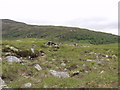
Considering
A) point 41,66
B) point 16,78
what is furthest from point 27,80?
point 41,66

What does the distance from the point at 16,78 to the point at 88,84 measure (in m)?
7.05

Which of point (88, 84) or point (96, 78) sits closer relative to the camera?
point (88, 84)

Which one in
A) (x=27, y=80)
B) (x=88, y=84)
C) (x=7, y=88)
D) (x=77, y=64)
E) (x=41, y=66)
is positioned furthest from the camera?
(x=77, y=64)

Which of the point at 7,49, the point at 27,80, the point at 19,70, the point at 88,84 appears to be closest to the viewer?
the point at 88,84

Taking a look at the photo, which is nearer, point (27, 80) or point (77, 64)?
point (27, 80)

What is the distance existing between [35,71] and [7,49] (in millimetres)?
11324

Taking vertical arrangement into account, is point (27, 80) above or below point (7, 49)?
below

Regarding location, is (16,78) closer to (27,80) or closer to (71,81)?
(27,80)

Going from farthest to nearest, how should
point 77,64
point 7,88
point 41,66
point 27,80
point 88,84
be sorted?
point 77,64 < point 41,66 < point 27,80 < point 88,84 < point 7,88

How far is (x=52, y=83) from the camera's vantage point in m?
14.4

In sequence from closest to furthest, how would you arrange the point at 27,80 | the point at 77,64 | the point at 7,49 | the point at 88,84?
the point at 88,84 < the point at 27,80 < the point at 77,64 < the point at 7,49

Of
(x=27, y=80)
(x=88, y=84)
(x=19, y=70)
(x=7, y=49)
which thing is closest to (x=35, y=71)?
(x=19, y=70)

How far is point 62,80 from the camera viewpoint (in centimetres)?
1522

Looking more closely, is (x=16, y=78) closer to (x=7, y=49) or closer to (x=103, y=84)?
(x=103, y=84)
